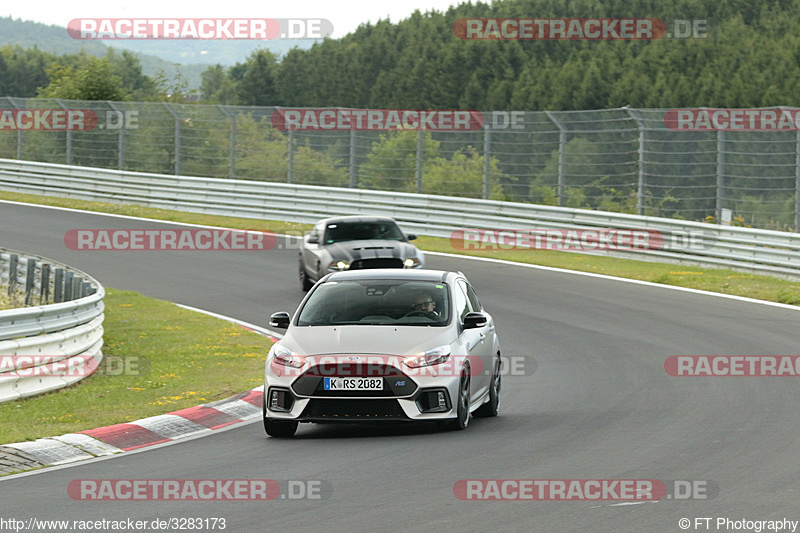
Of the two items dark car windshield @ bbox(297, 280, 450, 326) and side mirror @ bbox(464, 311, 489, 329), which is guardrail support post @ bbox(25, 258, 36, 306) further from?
side mirror @ bbox(464, 311, 489, 329)

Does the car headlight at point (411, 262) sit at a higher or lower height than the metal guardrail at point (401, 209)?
lower

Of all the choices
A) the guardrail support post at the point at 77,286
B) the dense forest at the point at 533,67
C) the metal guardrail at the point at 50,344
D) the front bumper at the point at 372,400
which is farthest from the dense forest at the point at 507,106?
the front bumper at the point at 372,400

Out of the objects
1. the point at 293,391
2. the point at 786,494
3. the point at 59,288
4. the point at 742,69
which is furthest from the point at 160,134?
the point at 742,69

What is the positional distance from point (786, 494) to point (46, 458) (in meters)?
5.47

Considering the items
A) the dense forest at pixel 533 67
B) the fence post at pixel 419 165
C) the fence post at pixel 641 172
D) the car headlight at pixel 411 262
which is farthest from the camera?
the dense forest at pixel 533 67

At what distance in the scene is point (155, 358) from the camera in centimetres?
1560

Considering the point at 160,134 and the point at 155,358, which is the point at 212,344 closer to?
the point at 155,358

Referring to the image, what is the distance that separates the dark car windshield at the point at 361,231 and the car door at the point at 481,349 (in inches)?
383

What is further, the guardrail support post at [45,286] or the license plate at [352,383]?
the guardrail support post at [45,286]

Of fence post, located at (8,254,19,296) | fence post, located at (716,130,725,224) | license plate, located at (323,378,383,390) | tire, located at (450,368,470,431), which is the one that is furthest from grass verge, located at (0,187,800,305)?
license plate, located at (323,378,383,390)

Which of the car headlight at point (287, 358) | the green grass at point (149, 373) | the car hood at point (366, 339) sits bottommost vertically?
the green grass at point (149, 373)

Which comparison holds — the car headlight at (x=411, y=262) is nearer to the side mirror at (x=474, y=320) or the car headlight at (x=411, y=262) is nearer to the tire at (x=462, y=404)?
the side mirror at (x=474, y=320)

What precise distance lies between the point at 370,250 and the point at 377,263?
0.38 m

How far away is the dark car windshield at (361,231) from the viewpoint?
22062mm
